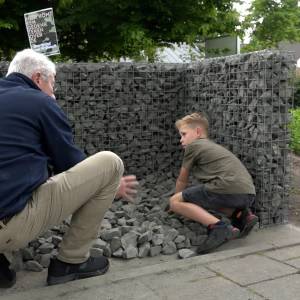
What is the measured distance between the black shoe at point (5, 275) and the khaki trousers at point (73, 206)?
1.17ft

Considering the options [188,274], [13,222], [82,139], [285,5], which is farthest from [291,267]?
[285,5]

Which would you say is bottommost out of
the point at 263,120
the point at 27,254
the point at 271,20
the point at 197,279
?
the point at 197,279

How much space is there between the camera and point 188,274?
371cm

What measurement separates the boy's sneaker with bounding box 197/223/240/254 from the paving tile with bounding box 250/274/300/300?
710 millimetres

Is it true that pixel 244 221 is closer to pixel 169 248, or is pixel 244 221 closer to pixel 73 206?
pixel 169 248

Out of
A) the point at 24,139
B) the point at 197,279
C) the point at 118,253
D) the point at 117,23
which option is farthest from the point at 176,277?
the point at 117,23

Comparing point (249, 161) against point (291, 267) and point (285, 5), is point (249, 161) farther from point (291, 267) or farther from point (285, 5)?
point (285, 5)

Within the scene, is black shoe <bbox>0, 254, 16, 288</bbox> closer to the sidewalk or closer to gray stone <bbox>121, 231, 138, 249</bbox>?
the sidewalk

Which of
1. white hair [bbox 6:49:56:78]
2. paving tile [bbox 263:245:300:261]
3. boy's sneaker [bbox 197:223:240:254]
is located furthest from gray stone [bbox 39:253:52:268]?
paving tile [bbox 263:245:300:261]

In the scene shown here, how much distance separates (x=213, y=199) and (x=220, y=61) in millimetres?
1753

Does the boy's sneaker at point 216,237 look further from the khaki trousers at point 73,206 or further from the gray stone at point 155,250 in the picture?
the khaki trousers at point 73,206

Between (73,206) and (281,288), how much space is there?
1511mm

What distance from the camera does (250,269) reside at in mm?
3771

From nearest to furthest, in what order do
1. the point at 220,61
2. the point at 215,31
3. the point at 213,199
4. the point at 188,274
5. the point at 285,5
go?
the point at 188,274 < the point at 213,199 < the point at 220,61 < the point at 215,31 < the point at 285,5
